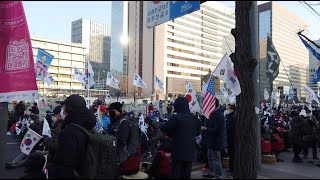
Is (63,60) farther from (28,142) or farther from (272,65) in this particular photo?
(28,142)

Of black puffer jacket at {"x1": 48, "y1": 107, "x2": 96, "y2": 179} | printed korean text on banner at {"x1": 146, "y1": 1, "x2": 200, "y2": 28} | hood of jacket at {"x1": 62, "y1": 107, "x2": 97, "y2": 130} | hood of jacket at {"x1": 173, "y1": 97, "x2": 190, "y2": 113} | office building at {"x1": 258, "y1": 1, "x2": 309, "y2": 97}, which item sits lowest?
black puffer jacket at {"x1": 48, "y1": 107, "x2": 96, "y2": 179}

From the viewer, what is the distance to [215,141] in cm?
824

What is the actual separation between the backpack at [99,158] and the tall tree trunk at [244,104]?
2.31 m

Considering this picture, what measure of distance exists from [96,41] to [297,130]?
117785 mm

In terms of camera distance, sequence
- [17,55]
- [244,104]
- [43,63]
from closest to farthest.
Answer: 1. [17,55]
2. [244,104]
3. [43,63]

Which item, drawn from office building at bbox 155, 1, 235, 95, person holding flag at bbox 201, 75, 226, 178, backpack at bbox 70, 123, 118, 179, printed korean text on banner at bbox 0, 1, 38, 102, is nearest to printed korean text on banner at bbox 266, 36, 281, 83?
person holding flag at bbox 201, 75, 226, 178

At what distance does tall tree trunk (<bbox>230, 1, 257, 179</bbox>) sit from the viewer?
6.51 m

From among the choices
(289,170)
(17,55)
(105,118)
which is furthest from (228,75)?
(17,55)

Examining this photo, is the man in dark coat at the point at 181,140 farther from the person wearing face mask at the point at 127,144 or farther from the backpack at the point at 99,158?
the backpack at the point at 99,158

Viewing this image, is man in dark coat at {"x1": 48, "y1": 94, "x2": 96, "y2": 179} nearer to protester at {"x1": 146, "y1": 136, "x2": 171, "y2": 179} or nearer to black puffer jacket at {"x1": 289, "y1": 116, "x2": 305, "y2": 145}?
protester at {"x1": 146, "y1": 136, "x2": 171, "y2": 179}

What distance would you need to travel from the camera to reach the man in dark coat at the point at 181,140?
6.41 m

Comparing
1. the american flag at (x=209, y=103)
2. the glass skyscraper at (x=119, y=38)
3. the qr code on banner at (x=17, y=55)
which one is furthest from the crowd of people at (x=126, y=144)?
the glass skyscraper at (x=119, y=38)

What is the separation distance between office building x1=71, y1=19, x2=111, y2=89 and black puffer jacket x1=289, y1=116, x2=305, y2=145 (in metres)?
97.2

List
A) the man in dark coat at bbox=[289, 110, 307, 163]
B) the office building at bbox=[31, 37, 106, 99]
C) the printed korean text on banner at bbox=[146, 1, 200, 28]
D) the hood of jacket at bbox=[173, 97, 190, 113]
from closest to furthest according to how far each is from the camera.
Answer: the hood of jacket at bbox=[173, 97, 190, 113]
the printed korean text on banner at bbox=[146, 1, 200, 28]
the man in dark coat at bbox=[289, 110, 307, 163]
the office building at bbox=[31, 37, 106, 99]
